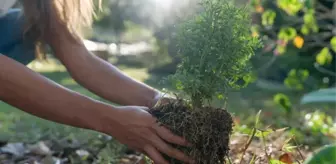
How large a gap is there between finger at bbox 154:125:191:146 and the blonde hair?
0.80m

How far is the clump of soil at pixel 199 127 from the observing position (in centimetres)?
128

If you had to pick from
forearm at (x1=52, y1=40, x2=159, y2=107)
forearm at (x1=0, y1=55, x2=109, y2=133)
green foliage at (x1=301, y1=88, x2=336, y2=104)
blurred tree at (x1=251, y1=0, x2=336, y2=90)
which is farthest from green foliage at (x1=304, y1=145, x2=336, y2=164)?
blurred tree at (x1=251, y1=0, x2=336, y2=90)

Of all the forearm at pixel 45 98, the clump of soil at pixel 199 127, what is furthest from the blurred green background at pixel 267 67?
the forearm at pixel 45 98

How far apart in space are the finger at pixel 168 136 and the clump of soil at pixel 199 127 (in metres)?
0.01

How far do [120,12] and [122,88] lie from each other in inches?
259

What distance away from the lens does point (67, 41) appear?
2.03 meters

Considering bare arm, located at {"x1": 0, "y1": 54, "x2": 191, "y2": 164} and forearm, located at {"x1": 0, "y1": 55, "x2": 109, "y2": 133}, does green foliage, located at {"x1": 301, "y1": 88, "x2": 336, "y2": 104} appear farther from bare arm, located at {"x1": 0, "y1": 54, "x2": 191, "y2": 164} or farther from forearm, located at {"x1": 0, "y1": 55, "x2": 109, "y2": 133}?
forearm, located at {"x1": 0, "y1": 55, "x2": 109, "y2": 133}

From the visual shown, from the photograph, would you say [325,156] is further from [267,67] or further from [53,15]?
[267,67]

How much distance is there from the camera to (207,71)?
130 centimetres

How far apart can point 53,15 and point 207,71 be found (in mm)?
862

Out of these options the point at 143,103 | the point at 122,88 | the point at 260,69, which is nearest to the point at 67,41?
the point at 122,88

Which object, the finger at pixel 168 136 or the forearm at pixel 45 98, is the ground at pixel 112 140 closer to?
the finger at pixel 168 136

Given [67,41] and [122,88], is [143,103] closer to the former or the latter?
[122,88]

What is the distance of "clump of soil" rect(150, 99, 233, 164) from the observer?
1281 mm
